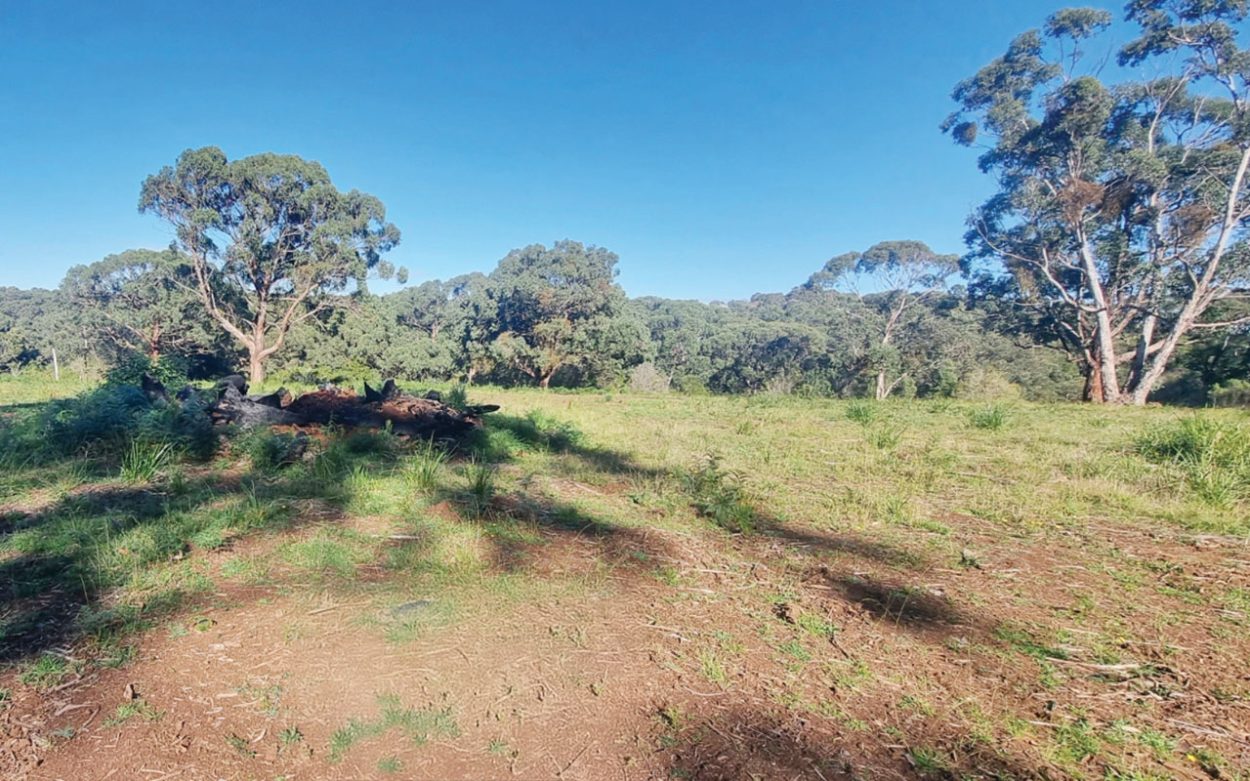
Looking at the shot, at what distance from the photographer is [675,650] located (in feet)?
7.18

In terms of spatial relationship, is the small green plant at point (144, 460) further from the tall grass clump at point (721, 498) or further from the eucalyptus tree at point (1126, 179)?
the eucalyptus tree at point (1126, 179)

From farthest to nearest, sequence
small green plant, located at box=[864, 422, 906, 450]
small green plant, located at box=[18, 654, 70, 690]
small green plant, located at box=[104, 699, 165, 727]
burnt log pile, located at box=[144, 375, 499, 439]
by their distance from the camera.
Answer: small green plant, located at box=[864, 422, 906, 450] → burnt log pile, located at box=[144, 375, 499, 439] → small green plant, located at box=[18, 654, 70, 690] → small green plant, located at box=[104, 699, 165, 727]

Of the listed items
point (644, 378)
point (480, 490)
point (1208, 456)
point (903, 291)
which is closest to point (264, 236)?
point (644, 378)

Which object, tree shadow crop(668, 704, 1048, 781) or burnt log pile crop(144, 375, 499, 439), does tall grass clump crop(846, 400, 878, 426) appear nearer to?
burnt log pile crop(144, 375, 499, 439)

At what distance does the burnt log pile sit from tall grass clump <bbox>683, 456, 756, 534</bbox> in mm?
3135

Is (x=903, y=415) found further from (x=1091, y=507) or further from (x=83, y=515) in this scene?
(x=83, y=515)

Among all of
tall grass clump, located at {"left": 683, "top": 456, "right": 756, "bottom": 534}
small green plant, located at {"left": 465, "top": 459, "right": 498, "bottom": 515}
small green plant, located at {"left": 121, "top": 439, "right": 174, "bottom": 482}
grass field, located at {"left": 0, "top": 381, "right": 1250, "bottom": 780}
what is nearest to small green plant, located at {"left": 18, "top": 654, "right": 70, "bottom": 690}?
grass field, located at {"left": 0, "top": 381, "right": 1250, "bottom": 780}

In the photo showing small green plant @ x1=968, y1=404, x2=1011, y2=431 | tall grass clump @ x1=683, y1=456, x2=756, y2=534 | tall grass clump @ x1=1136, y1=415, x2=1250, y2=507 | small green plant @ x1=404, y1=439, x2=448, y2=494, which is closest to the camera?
tall grass clump @ x1=683, y1=456, x2=756, y2=534

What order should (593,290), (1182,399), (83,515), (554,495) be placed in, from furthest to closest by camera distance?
(593,290)
(1182,399)
(554,495)
(83,515)

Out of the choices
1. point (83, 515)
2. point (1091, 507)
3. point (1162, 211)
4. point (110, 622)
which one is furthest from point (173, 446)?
point (1162, 211)

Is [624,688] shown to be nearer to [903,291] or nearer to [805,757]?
[805,757]

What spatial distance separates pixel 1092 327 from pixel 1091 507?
17.0m

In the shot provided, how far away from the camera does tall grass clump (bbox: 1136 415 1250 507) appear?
404 centimetres

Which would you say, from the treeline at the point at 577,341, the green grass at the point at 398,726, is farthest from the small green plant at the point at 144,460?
the treeline at the point at 577,341
